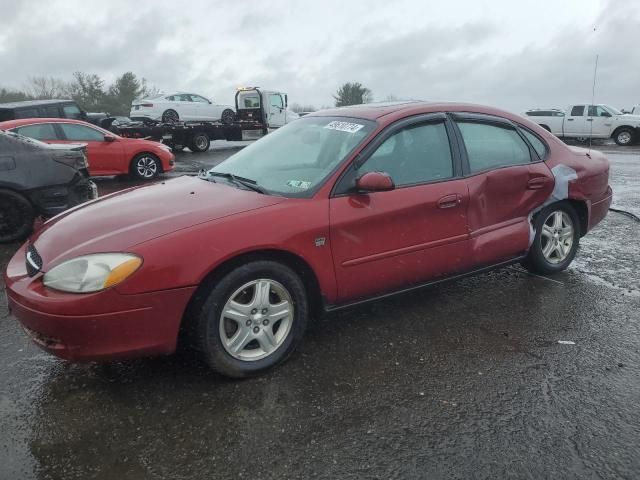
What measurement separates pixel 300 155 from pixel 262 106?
1802 cm

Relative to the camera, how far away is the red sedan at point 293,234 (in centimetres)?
264

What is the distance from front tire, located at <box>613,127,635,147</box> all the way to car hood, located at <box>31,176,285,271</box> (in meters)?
22.5

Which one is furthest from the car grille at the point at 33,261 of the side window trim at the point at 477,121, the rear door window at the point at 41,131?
the rear door window at the point at 41,131

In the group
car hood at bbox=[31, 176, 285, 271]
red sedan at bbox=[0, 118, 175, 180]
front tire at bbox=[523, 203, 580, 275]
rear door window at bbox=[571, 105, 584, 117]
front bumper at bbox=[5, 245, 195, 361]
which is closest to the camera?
front bumper at bbox=[5, 245, 195, 361]

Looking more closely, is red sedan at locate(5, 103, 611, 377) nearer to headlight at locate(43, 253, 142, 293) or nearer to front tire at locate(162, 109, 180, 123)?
headlight at locate(43, 253, 142, 293)

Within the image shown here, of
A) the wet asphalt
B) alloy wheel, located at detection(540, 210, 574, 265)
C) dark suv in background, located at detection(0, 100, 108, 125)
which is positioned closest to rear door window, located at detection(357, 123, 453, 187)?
the wet asphalt

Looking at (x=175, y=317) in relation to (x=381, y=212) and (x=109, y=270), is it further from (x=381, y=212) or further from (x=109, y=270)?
(x=381, y=212)

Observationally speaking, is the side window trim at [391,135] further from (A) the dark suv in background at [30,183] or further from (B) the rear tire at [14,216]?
(B) the rear tire at [14,216]

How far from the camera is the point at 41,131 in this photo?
980 centimetres

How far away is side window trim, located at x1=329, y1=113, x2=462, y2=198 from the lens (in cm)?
325

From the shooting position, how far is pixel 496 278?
470cm

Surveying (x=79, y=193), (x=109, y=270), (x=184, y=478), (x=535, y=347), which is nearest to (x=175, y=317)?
(x=109, y=270)

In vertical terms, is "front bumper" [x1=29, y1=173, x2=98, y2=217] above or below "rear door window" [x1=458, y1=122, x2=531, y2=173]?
below

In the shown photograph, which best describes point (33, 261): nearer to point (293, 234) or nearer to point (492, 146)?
point (293, 234)
